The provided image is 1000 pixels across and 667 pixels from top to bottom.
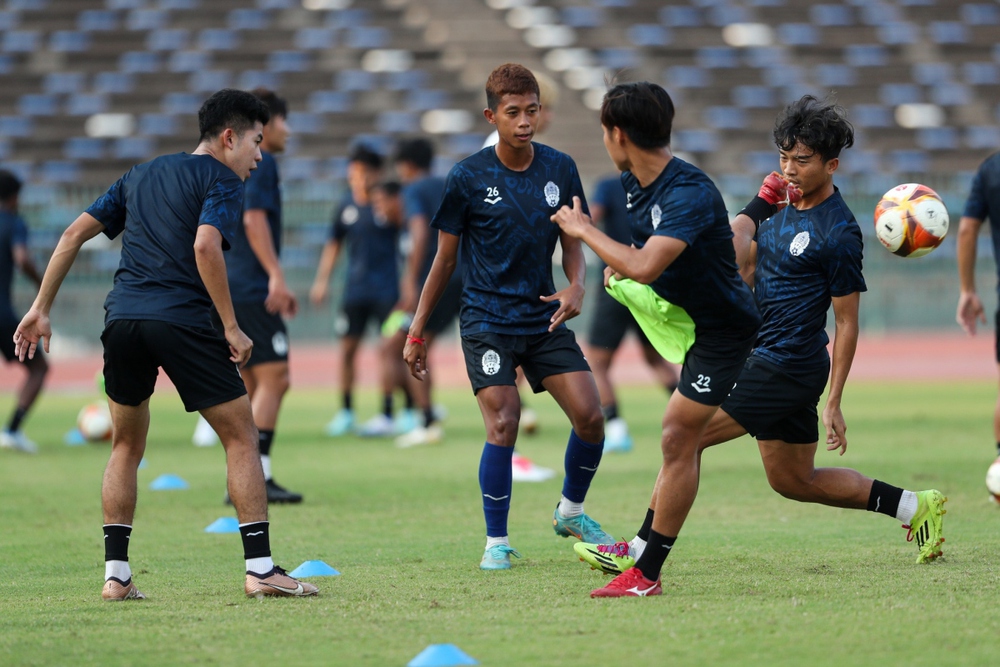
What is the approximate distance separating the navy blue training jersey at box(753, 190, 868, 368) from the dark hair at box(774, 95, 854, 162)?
0.25 m

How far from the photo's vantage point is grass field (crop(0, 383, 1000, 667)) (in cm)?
421

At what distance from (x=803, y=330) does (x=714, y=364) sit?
2.54 ft

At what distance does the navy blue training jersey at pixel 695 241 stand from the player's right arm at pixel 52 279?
2.31 m

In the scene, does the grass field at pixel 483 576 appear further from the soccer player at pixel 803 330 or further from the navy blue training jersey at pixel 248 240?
the navy blue training jersey at pixel 248 240

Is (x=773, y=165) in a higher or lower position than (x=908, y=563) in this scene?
higher

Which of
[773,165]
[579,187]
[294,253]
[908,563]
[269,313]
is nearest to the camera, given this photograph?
[908,563]

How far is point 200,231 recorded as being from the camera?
504 cm

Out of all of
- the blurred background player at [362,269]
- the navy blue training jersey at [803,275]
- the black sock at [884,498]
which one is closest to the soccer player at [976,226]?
the black sock at [884,498]

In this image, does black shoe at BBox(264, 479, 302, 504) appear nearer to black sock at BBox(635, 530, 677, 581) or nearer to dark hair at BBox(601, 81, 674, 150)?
black sock at BBox(635, 530, 677, 581)

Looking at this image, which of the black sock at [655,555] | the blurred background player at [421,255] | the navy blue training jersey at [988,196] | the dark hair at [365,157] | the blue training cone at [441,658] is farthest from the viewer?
the dark hair at [365,157]

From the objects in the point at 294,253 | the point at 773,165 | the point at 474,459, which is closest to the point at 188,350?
the point at 474,459

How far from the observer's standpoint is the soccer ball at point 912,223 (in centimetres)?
606

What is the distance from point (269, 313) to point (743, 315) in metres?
4.34

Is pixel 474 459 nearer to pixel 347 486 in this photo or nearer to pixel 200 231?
pixel 347 486
